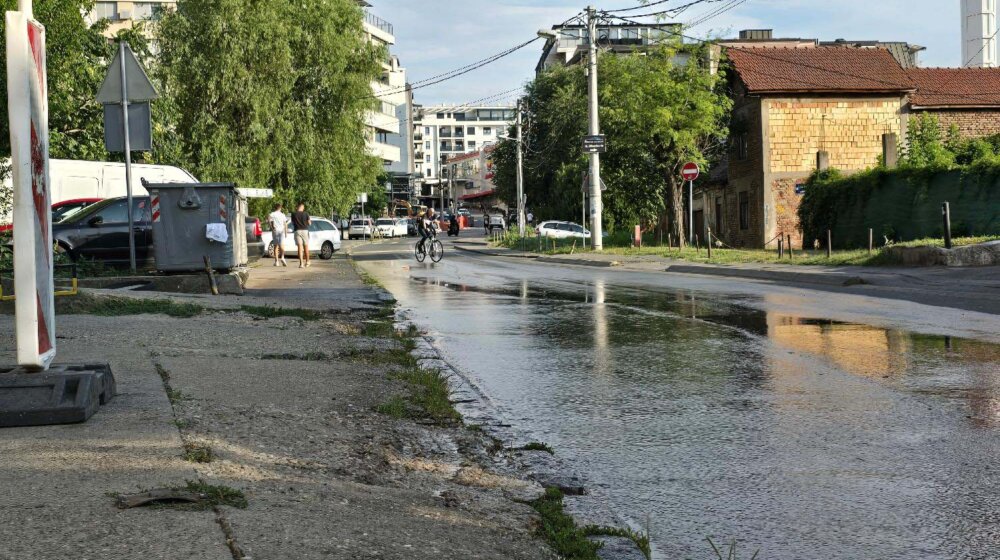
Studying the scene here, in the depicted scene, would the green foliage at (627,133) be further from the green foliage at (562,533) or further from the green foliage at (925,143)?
the green foliage at (562,533)

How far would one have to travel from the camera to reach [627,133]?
1708 inches

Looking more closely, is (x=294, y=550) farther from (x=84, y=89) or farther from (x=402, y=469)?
(x=84, y=89)

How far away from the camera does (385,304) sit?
52.4 feet

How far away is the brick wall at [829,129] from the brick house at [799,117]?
0.04 metres

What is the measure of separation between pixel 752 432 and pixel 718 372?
242 cm

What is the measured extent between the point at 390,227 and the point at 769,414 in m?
79.8

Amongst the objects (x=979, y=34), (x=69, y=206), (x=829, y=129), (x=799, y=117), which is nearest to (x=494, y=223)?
(x=979, y=34)

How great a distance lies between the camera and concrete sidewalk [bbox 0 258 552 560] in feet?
11.8

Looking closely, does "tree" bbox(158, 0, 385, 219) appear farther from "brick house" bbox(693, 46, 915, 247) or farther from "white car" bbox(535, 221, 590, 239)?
"white car" bbox(535, 221, 590, 239)

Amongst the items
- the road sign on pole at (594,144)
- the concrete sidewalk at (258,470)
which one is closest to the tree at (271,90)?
the road sign on pole at (594,144)

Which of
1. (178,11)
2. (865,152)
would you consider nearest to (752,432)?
(178,11)

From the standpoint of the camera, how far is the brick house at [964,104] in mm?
46344

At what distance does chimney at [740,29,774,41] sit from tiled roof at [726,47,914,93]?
92.7ft


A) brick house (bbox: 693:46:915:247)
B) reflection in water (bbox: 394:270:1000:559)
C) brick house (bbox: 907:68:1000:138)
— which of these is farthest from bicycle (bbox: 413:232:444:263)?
brick house (bbox: 907:68:1000:138)
